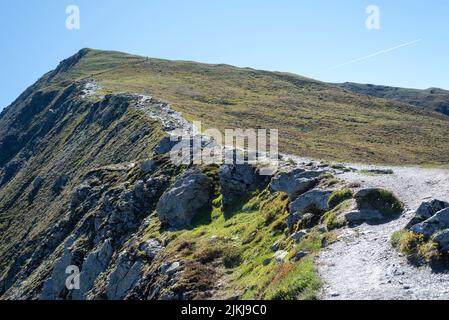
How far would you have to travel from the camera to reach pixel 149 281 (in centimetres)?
2453

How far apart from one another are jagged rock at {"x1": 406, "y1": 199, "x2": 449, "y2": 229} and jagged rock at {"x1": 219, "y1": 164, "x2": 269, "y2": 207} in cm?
1296

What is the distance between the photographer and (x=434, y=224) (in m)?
15.8

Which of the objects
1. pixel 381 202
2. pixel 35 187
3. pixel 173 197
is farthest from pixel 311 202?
pixel 35 187

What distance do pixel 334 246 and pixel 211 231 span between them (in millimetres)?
10692

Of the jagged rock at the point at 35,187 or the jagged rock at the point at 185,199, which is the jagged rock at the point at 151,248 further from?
the jagged rock at the point at 35,187

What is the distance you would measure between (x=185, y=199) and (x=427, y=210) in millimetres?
17336

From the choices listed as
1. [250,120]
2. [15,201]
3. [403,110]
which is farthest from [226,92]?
[15,201]

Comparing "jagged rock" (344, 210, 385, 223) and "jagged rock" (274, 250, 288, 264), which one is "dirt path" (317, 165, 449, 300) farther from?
"jagged rock" (274, 250, 288, 264)

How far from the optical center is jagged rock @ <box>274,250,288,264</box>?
1917 centimetres

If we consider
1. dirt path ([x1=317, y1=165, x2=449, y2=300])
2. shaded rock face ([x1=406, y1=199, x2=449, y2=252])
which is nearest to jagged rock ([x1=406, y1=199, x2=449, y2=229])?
shaded rock face ([x1=406, y1=199, x2=449, y2=252])

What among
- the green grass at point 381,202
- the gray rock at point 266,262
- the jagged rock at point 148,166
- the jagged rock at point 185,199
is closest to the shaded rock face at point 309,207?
the green grass at point 381,202

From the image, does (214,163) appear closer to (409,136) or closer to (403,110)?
(409,136)

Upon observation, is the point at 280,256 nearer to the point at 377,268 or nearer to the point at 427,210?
the point at 377,268

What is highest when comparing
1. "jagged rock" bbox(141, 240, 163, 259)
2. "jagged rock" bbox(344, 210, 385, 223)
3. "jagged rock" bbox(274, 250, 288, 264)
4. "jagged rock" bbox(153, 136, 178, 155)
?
"jagged rock" bbox(153, 136, 178, 155)
